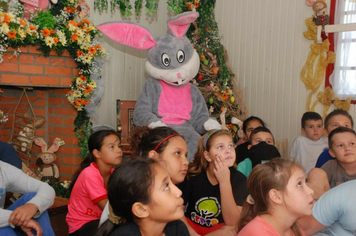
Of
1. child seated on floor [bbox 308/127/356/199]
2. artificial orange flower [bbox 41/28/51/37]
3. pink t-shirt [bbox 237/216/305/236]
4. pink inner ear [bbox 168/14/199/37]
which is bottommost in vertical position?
pink t-shirt [bbox 237/216/305/236]

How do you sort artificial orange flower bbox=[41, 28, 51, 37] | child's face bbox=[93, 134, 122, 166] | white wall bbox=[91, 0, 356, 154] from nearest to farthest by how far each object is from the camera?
child's face bbox=[93, 134, 122, 166] → artificial orange flower bbox=[41, 28, 51, 37] → white wall bbox=[91, 0, 356, 154]

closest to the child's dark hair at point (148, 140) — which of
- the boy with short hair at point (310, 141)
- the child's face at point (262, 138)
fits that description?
the child's face at point (262, 138)

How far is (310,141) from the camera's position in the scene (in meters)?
3.64

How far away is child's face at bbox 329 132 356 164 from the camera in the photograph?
232 cm

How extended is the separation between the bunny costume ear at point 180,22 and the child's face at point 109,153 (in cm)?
147

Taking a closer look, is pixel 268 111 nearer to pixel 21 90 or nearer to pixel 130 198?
pixel 21 90

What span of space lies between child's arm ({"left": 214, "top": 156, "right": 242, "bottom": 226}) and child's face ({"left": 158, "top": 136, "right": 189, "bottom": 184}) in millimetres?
190

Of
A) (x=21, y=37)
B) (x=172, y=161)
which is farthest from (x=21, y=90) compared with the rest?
(x=172, y=161)

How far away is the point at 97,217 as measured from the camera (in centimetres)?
228

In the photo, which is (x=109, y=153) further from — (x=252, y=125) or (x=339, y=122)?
(x=339, y=122)

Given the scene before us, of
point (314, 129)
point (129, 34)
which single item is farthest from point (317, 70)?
point (129, 34)

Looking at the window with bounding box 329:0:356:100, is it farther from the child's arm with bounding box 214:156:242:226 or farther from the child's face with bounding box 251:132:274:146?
the child's arm with bounding box 214:156:242:226

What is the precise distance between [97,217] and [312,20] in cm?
289

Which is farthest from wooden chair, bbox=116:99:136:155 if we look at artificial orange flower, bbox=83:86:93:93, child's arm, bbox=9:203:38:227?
child's arm, bbox=9:203:38:227
